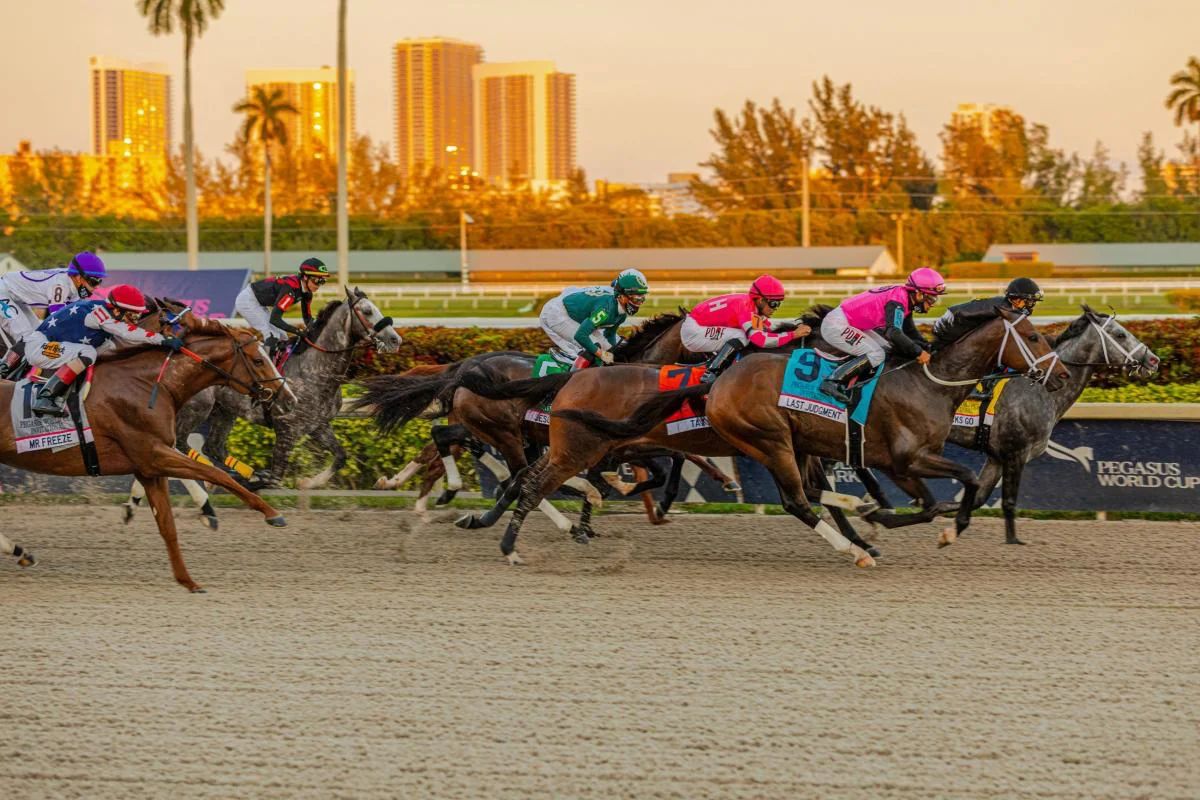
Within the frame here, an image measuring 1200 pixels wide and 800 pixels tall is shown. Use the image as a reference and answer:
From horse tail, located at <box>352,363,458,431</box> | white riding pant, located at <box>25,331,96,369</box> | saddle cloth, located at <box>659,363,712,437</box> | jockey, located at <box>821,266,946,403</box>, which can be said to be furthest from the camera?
horse tail, located at <box>352,363,458,431</box>

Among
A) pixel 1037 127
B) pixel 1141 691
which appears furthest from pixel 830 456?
pixel 1037 127

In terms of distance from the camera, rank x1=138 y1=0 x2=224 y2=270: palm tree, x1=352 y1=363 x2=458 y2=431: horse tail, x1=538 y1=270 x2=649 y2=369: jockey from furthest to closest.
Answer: x1=138 y1=0 x2=224 y2=270: palm tree → x1=352 y1=363 x2=458 y2=431: horse tail → x1=538 y1=270 x2=649 y2=369: jockey

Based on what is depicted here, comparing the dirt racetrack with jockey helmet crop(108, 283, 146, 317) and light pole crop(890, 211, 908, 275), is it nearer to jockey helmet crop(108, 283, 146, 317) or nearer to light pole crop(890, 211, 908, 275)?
jockey helmet crop(108, 283, 146, 317)

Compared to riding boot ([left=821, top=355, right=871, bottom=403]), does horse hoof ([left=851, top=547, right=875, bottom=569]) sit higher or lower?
lower

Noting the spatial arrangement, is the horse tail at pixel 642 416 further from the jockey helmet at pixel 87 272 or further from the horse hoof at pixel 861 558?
the jockey helmet at pixel 87 272

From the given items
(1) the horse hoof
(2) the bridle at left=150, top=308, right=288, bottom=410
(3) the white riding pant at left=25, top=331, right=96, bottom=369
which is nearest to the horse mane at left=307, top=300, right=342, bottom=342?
(2) the bridle at left=150, top=308, right=288, bottom=410

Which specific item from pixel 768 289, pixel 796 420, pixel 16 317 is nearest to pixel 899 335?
pixel 796 420

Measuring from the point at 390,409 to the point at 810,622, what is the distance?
367 cm

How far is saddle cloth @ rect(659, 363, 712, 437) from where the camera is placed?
8.19m

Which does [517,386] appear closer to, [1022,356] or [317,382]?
[317,382]

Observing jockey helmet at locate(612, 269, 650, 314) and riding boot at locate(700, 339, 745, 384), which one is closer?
riding boot at locate(700, 339, 745, 384)

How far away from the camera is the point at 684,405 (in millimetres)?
8250

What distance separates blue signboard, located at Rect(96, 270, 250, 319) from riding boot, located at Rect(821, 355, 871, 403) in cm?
1500

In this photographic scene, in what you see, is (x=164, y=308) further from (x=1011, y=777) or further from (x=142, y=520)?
(x=1011, y=777)
